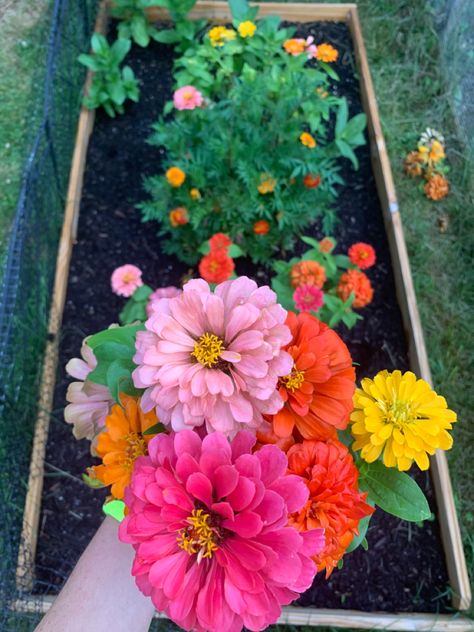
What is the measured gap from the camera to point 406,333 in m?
2.49

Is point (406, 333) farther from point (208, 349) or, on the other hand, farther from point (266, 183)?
point (208, 349)

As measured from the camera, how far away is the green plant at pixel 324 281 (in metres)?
2.12

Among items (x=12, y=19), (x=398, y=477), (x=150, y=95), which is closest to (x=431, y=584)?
(x=398, y=477)

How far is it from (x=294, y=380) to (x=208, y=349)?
Answer: 133 mm

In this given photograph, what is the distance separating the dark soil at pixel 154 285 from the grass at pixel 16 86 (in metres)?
0.38

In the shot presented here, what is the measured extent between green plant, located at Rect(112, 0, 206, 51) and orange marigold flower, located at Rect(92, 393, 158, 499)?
2.68 metres

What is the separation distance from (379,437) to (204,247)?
1.62 m

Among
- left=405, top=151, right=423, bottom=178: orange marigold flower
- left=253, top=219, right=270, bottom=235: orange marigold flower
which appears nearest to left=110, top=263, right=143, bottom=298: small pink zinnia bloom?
left=253, top=219, right=270, bottom=235: orange marigold flower

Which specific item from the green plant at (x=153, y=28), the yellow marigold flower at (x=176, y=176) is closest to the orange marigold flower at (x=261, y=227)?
the yellow marigold flower at (x=176, y=176)

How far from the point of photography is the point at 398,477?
864mm

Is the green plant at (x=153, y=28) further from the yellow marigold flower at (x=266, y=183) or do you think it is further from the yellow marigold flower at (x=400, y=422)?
the yellow marigold flower at (x=400, y=422)

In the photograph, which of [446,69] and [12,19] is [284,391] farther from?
[12,19]

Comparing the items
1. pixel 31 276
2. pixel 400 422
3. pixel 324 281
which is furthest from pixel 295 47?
pixel 400 422

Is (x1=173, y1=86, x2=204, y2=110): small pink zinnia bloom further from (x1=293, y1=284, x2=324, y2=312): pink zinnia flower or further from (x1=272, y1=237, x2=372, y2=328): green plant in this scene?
(x1=293, y1=284, x2=324, y2=312): pink zinnia flower
